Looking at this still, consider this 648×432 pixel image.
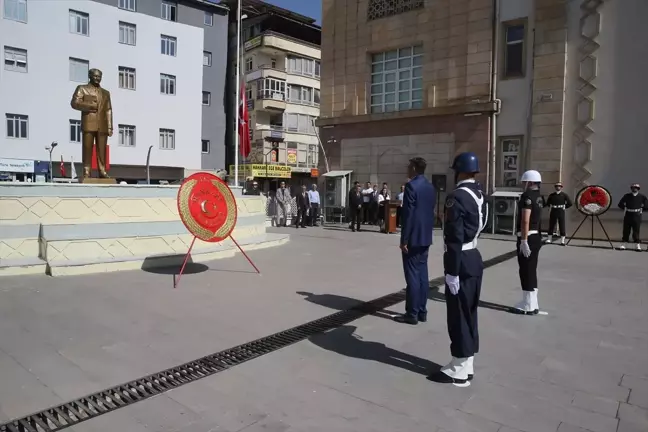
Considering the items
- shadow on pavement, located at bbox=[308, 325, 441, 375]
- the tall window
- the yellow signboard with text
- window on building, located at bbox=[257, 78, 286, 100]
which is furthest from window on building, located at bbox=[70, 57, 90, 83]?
shadow on pavement, located at bbox=[308, 325, 441, 375]

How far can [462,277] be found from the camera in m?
3.96

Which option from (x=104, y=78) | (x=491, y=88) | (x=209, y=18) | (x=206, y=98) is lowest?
(x=491, y=88)

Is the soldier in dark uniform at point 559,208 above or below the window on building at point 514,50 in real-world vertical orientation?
below

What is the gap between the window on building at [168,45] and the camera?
33.5 metres

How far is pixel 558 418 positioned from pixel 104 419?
320cm

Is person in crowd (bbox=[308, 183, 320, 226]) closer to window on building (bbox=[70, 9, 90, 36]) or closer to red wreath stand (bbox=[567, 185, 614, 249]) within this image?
red wreath stand (bbox=[567, 185, 614, 249])

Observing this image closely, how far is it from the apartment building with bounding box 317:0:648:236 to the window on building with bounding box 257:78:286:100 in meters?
18.0

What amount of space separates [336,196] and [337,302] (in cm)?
1569

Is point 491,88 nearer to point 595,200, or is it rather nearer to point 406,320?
point 595,200

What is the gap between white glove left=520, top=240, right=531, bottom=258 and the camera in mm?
6203

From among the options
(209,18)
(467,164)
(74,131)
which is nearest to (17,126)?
(74,131)

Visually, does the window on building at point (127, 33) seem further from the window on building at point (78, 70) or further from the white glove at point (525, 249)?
the white glove at point (525, 249)

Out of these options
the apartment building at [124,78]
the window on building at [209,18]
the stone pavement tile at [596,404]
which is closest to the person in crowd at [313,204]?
the stone pavement tile at [596,404]

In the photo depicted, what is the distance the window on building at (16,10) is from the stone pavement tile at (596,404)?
32.9 m
